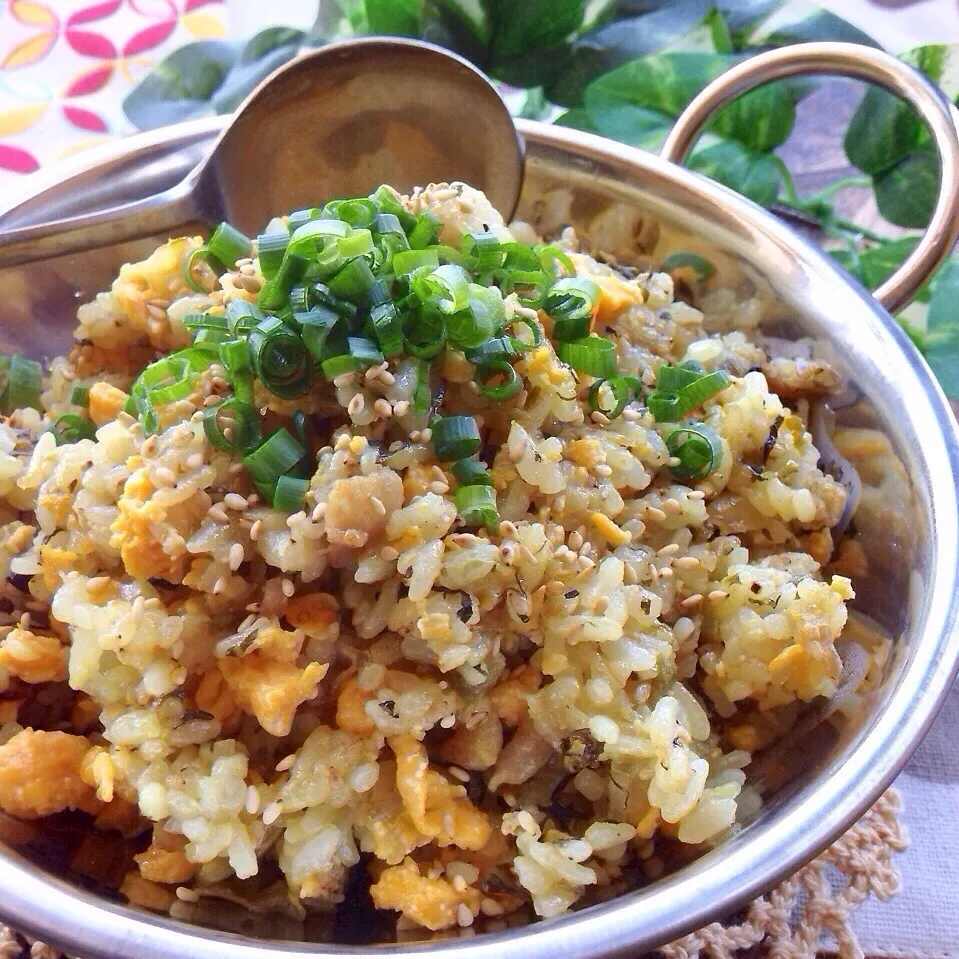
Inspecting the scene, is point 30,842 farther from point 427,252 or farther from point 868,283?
point 868,283

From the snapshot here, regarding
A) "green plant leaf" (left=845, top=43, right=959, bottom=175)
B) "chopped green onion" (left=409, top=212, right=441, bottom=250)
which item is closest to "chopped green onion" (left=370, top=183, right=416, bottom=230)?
"chopped green onion" (left=409, top=212, right=441, bottom=250)

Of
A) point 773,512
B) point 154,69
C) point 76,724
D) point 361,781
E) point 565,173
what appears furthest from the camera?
point 154,69

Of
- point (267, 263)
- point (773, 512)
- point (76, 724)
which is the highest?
point (267, 263)

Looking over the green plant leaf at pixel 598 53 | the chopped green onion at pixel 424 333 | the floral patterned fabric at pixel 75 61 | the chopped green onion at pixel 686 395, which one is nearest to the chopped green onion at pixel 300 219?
the chopped green onion at pixel 424 333

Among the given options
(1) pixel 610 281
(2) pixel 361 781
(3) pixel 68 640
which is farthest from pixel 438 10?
(2) pixel 361 781

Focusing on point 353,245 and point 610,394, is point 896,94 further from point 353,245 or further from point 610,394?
point 353,245

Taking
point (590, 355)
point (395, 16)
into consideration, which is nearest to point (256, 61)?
point (395, 16)

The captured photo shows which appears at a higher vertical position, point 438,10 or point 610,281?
point 438,10
